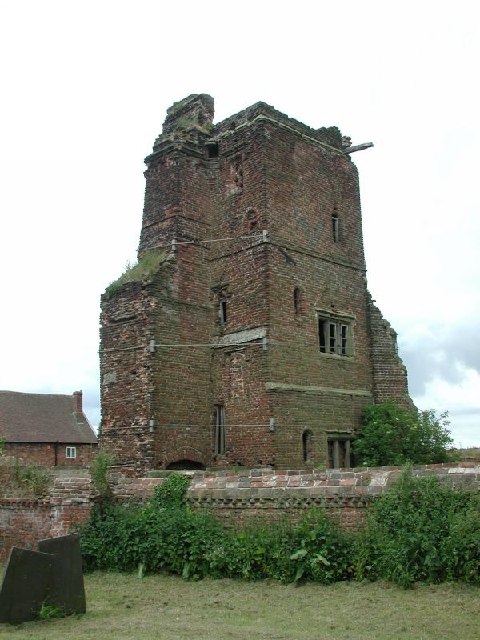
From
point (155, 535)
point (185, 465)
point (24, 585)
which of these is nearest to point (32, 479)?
point (155, 535)

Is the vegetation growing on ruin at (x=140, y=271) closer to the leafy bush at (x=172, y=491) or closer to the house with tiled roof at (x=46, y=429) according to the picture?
the leafy bush at (x=172, y=491)

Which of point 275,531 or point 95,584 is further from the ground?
point 275,531

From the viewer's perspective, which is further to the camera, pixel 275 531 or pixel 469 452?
pixel 469 452

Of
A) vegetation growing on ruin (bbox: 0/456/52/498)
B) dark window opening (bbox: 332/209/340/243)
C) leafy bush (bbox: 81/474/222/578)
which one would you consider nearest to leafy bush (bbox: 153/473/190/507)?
leafy bush (bbox: 81/474/222/578)

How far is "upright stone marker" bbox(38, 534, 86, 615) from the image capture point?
28.6ft

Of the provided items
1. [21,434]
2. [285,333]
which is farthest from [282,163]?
[21,434]

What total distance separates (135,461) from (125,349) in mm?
2854

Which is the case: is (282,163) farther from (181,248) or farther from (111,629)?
(111,629)

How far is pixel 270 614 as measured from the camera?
8.59 metres

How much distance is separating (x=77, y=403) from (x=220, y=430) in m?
27.7

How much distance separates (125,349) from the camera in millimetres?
18219

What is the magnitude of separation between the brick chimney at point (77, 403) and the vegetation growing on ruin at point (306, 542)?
105ft

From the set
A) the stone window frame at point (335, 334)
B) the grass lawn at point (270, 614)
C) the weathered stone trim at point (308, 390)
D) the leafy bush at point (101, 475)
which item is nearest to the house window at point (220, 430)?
the weathered stone trim at point (308, 390)

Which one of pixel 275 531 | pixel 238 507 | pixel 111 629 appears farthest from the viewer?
pixel 238 507
